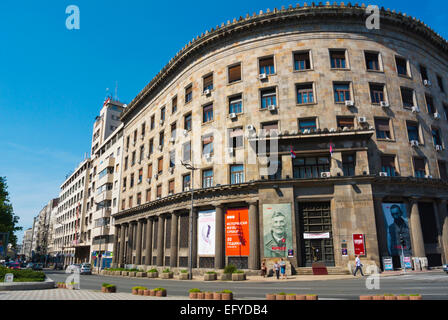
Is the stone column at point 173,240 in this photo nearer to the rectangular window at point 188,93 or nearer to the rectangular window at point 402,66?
the rectangular window at point 188,93

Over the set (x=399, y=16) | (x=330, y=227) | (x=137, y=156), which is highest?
(x=399, y=16)

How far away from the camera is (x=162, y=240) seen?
3872 cm

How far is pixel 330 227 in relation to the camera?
27.4 metres

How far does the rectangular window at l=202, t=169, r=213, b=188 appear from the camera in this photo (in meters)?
33.8

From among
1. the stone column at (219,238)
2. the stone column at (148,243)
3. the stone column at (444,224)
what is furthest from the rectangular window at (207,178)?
the stone column at (444,224)

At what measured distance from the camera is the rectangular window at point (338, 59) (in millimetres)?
31948

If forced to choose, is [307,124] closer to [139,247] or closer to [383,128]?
[383,128]

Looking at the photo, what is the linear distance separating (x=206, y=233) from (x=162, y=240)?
29.1ft

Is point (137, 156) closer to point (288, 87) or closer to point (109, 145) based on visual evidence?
point (109, 145)

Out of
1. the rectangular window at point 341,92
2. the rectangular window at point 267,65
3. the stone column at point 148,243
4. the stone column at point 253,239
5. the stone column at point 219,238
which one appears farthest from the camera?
the stone column at point 148,243

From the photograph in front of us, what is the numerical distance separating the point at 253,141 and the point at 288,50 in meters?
10.4

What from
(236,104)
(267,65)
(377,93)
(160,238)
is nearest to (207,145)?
(236,104)
